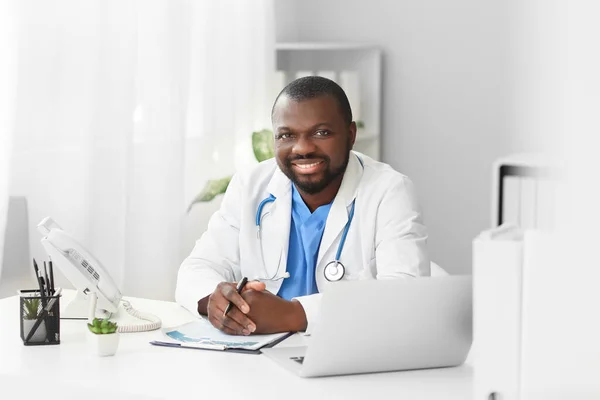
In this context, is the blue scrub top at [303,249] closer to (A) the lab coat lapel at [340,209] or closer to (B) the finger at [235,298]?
(A) the lab coat lapel at [340,209]

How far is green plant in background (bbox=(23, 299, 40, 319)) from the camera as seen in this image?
1556 mm

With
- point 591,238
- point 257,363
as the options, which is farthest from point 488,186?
point 591,238

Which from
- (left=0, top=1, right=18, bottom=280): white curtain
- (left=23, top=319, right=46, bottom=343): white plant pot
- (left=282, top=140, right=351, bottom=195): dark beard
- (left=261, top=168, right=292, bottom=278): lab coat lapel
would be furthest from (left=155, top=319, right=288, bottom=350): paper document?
(left=0, top=1, right=18, bottom=280): white curtain

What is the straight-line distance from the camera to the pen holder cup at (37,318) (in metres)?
A: 1.56

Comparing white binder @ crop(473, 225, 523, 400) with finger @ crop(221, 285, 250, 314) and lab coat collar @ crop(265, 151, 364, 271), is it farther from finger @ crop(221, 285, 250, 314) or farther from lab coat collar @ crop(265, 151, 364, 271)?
lab coat collar @ crop(265, 151, 364, 271)

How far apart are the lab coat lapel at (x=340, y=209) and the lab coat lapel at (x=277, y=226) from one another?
0.09m

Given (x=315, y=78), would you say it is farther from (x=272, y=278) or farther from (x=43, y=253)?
(x=43, y=253)

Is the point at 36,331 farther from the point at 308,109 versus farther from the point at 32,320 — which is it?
the point at 308,109

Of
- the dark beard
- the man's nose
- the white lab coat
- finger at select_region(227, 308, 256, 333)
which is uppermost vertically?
the man's nose

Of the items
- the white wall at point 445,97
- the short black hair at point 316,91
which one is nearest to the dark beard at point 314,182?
the short black hair at point 316,91

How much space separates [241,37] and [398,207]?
70.9 inches

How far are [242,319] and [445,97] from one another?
286 centimetres

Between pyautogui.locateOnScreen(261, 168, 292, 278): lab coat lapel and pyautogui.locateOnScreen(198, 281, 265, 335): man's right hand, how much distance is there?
31 centimetres

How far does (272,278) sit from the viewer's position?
6.59 feet
